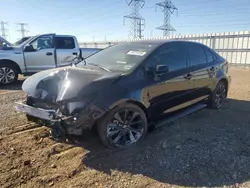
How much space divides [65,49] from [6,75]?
2.44m

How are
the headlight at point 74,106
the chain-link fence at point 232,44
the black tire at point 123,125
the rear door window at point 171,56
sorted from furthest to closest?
the chain-link fence at point 232,44, the rear door window at point 171,56, the black tire at point 123,125, the headlight at point 74,106

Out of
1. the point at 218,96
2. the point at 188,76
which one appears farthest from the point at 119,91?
Result: the point at 218,96

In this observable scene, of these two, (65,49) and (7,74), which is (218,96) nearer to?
(65,49)

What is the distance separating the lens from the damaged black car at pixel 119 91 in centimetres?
308

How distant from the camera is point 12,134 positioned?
3992 millimetres

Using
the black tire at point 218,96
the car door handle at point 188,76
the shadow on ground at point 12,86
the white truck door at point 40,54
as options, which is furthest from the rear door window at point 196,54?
the white truck door at point 40,54

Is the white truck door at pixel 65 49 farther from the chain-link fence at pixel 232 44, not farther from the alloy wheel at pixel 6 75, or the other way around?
the chain-link fence at pixel 232 44

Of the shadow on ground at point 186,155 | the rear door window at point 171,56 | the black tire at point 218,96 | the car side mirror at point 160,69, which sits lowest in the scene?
the shadow on ground at point 186,155

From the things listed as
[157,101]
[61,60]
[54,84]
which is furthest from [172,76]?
[61,60]

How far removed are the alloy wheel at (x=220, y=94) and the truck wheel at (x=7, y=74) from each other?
685cm

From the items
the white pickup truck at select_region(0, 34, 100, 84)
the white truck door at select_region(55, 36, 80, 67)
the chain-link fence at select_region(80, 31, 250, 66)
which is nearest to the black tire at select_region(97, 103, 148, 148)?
the white pickup truck at select_region(0, 34, 100, 84)

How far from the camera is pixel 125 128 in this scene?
3494 mm

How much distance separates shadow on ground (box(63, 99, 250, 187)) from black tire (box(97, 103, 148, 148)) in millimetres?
135

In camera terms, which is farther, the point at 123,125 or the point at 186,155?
the point at 123,125
